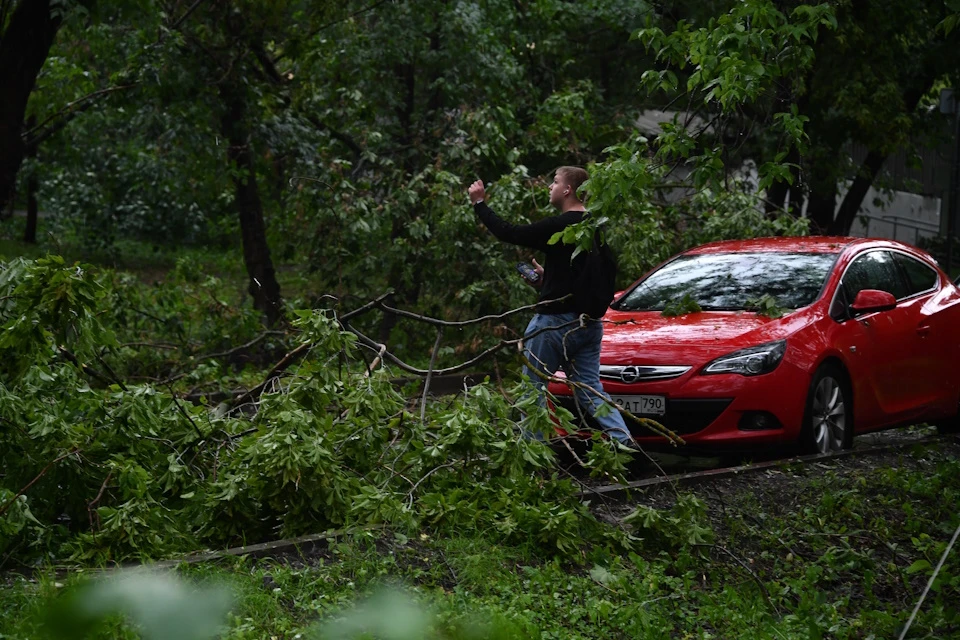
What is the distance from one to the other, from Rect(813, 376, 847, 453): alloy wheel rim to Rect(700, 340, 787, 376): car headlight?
427 mm

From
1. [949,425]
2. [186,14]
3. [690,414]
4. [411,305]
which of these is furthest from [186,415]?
[186,14]

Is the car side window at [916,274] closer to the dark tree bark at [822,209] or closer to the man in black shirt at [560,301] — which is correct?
the man in black shirt at [560,301]

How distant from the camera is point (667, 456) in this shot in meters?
9.08

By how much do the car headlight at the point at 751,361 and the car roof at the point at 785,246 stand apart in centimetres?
150

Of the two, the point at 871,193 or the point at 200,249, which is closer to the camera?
the point at 200,249

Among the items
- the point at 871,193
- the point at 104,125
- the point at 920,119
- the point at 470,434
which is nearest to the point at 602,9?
the point at 920,119

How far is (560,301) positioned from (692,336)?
3.93ft

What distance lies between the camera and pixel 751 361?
7898mm

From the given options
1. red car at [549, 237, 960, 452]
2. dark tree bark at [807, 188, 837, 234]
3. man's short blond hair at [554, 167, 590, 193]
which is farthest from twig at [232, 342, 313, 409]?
dark tree bark at [807, 188, 837, 234]

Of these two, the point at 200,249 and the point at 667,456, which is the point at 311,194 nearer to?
the point at 667,456

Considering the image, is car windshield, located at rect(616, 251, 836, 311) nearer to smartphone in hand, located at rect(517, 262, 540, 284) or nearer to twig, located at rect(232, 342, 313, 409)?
smartphone in hand, located at rect(517, 262, 540, 284)

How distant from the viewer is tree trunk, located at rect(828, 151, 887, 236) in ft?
68.4

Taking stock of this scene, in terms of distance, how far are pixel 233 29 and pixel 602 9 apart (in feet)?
21.4

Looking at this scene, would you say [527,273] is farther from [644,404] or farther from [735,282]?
[735,282]
